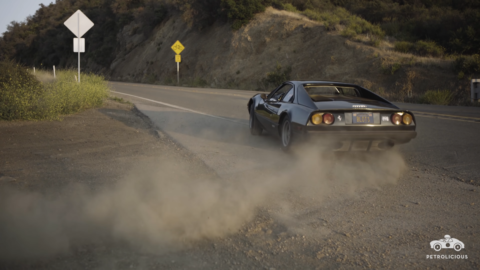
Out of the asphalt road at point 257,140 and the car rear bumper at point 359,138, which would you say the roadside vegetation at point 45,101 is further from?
the car rear bumper at point 359,138

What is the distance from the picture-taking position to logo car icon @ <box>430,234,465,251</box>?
11.8 ft

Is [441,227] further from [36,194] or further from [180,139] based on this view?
[180,139]

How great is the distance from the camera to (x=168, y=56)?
4853cm

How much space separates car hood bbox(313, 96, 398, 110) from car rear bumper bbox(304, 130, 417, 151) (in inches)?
15.8

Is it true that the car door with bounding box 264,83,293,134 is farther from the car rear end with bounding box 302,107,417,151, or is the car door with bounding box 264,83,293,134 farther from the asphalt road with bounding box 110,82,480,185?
the car rear end with bounding box 302,107,417,151

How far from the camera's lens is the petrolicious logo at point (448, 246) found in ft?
11.2

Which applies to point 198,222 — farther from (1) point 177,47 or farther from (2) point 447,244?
Answer: (1) point 177,47

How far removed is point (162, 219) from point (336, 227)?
5.36ft

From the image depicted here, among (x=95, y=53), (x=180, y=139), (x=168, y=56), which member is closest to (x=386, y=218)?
(x=180, y=139)

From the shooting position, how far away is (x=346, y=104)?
6715mm

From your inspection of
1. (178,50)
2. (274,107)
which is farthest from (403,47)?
(274,107)

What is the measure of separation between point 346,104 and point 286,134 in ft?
3.99

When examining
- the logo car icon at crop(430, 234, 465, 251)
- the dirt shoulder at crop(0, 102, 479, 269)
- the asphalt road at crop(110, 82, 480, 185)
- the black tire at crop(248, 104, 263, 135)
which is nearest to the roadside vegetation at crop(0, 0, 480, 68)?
the asphalt road at crop(110, 82, 480, 185)

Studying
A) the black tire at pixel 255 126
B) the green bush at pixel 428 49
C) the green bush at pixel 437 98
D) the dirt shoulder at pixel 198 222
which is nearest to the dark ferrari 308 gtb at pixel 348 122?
the dirt shoulder at pixel 198 222
